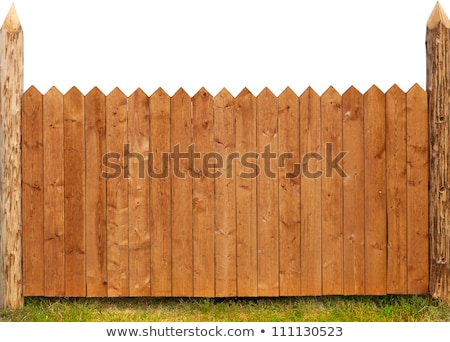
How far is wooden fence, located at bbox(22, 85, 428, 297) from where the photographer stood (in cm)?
511

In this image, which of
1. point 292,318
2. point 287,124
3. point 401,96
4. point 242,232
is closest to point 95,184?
point 242,232

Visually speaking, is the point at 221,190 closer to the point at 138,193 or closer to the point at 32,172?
the point at 138,193

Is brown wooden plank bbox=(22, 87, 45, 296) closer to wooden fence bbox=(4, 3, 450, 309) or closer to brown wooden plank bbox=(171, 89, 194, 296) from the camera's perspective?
wooden fence bbox=(4, 3, 450, 309)

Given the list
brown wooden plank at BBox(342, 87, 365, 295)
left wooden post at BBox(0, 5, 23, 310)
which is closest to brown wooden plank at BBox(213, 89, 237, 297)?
brown wooden plank at BBox(342, 87, 365, 295)

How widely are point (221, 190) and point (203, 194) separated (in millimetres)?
160

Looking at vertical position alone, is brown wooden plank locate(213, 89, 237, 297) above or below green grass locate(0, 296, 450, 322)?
above

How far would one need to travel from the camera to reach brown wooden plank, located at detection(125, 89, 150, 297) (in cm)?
511

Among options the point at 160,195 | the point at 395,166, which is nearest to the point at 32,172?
the point at 160,195

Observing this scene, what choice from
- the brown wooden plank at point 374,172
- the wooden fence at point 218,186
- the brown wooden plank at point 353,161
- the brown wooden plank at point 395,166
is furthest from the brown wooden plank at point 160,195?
the brown wooden plank at point 395,166

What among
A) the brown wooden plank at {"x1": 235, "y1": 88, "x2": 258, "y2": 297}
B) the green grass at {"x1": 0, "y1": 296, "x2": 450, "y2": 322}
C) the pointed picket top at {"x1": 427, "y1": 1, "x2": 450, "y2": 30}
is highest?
the pointed picket top at {"x1": 427, "y1": 1, "x2": 450, "y2": 30}

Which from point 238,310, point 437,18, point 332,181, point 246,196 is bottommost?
point 238,310

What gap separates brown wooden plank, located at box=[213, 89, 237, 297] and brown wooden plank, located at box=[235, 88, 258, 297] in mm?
44

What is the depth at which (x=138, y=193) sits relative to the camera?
5.12 meters
